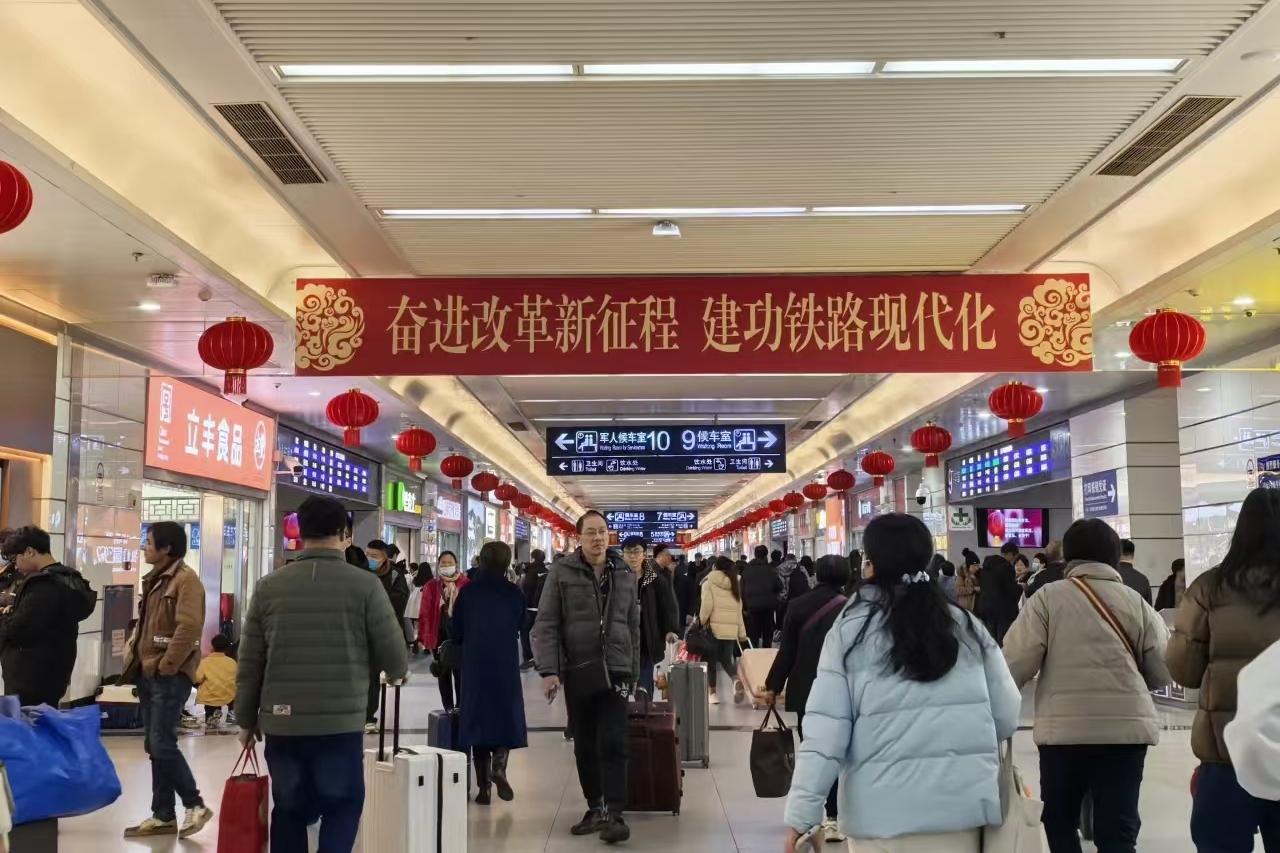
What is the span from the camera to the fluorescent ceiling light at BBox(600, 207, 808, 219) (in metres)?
6.96

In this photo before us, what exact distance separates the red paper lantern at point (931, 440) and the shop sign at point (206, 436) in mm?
7781

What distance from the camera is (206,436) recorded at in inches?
477

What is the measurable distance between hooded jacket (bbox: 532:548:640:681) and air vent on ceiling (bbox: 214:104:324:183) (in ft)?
8.19

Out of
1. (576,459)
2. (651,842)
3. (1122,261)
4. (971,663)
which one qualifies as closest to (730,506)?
(576,459)

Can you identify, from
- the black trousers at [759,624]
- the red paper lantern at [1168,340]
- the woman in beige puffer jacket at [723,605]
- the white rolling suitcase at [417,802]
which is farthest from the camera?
the black trousers at [759,624]

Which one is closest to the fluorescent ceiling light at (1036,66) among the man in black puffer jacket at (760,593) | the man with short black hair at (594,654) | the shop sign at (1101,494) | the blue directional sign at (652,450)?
the man with short black hair at (594,654)

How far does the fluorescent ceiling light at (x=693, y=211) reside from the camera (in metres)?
6.96

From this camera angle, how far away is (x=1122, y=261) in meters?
8.96

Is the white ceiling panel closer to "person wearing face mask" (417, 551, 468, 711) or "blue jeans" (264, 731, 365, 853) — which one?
"blue jeans" (264, 731, 365, 853)

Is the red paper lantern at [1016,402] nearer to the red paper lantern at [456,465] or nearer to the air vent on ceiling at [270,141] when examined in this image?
the air vent on ceiling at [270,141]

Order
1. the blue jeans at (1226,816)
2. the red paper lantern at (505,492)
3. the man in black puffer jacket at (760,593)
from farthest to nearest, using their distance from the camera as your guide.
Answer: the red paper lantern at (505,492) → the man in black puffer jacket at (760,593) → the blue jeans at (1226,816)

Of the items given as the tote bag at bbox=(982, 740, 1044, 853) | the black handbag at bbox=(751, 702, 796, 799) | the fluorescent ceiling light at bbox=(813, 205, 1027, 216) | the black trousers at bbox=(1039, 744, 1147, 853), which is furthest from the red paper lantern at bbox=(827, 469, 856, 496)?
the tote bag at bbox=(982, 740, 1044, 853)

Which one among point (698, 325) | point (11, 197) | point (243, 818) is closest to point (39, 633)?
point (243, 818)

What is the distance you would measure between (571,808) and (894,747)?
13.9 ft
